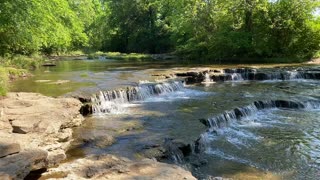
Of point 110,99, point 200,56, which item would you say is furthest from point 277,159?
point 200,56

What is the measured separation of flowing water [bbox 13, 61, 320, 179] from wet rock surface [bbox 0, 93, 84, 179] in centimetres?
52

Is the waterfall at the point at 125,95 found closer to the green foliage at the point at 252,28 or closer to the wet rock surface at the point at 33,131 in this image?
the wet rock surface at the point at 33,131

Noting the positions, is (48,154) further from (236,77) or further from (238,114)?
(236,77)

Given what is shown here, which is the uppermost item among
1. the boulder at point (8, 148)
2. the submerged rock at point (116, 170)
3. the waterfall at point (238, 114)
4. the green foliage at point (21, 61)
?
the green foliage at point (21, 61)

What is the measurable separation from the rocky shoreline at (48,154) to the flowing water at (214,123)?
67cm

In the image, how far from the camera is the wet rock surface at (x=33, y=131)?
5.03 metres

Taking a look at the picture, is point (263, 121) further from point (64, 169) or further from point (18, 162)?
point (18, 162)

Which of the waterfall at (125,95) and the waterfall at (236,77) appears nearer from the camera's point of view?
the waterfall at (125,95)

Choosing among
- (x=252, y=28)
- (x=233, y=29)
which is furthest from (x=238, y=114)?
(x=233, y=29)

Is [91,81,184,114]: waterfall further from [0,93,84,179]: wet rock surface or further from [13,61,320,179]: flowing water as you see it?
[0,93,84,179]: wet rock surface

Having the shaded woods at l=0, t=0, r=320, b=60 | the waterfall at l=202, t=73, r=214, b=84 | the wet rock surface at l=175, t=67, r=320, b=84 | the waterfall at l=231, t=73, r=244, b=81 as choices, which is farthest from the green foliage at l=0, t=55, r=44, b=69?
the waterfall at l=231, t=73, r=244, b=81

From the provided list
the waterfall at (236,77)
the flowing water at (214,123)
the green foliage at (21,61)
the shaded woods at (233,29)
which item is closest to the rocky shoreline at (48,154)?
the flowing water at (214,123)

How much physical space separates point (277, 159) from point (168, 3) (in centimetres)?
4024

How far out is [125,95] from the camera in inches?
540
